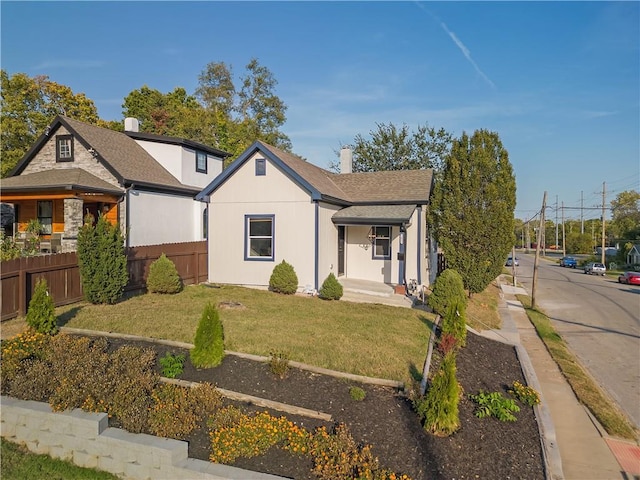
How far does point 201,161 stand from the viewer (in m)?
22.3

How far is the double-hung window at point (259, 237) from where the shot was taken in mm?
14953

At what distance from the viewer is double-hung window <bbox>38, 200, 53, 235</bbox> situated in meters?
17.6

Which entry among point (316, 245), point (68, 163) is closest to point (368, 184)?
point (316, 245)

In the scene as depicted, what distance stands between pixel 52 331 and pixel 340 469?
6076 mm

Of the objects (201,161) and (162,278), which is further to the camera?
(201,161)

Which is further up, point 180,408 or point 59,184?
point 59,184

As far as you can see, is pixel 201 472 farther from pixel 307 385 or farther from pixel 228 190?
pixel 228 190

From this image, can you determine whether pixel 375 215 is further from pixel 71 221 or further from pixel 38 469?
pixel 38 469

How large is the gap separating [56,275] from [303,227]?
7.83m

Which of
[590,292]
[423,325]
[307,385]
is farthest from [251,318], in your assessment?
[590,292]

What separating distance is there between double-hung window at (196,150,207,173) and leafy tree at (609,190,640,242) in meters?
52.6

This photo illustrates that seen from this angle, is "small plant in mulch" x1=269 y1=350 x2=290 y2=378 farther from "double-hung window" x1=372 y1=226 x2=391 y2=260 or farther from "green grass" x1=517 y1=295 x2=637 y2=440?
"double-hung window" x1=372 y1=226 x2=391 y2=260

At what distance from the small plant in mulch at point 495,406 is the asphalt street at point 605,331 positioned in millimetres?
2953

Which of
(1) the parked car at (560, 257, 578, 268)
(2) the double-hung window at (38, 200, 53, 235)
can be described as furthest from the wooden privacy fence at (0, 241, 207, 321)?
(1) the parked car at (560, 257, 578, 268)
